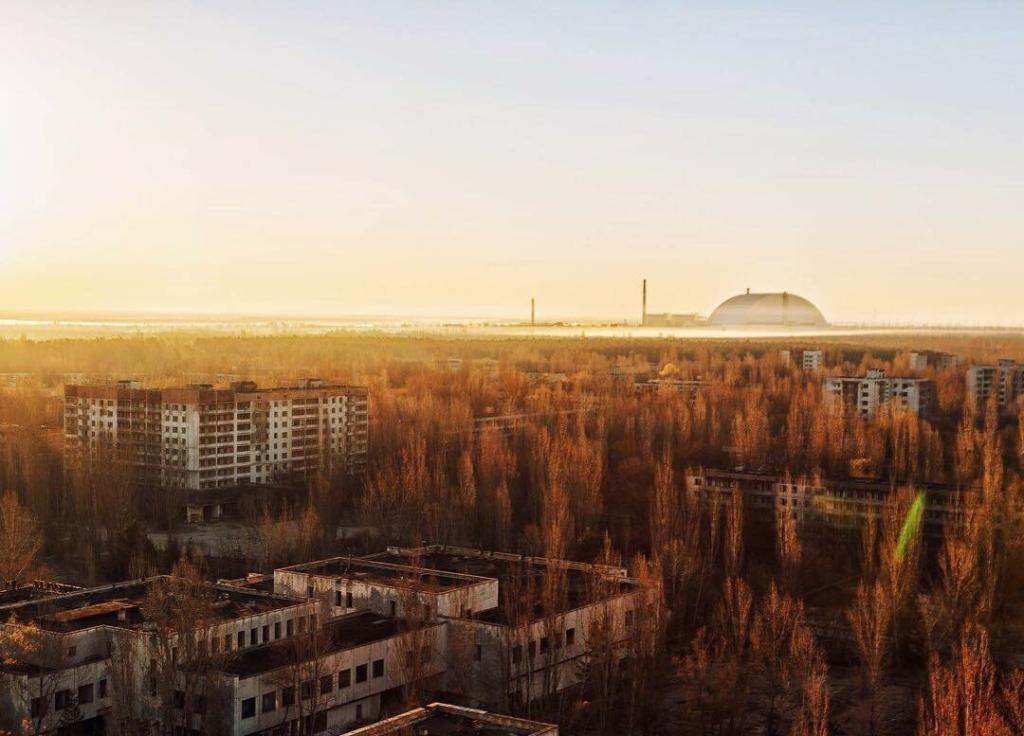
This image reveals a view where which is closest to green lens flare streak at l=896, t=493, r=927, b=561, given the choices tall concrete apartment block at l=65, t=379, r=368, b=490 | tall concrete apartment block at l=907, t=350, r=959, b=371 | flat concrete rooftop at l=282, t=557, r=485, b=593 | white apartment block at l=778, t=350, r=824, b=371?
flat concrete rooftop at l=282, t=557, r=485, b=593

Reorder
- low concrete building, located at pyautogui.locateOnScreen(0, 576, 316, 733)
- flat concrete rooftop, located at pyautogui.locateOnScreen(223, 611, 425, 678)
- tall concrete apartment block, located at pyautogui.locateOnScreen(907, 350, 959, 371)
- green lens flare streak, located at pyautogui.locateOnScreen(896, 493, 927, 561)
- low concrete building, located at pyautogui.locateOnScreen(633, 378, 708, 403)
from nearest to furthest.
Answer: low concrete building, located at pyautogui.locateOnScreen(0, 576, 316, 733)
flat concrete rooftop, located at pyautogui.locateOnScreen(223, 611, 425, 678)
green lens flare streak, located at pyautogui.locateOnScreen(896, 493, 927, 561)
low concrete building, located at pyautogui.locateOnScreen(633, 378, 708, 403)
tall concrete apartment block, located at pyautogui.locateOnScreen(907, 350, 959, 371)

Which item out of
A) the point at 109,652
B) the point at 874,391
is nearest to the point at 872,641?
the point at 109,652

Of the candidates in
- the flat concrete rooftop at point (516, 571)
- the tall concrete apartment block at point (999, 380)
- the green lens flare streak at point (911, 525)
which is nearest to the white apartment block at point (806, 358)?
the tall concrete apartment block at point (999, 380)

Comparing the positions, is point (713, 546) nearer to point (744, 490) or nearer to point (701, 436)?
point (744, 490)

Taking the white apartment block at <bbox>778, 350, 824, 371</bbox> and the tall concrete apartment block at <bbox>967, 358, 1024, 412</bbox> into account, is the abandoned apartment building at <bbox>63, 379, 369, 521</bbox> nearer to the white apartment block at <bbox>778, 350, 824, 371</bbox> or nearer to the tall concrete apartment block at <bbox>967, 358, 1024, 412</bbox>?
the tall concrete apartment block at <bbox>967, 358, 1024, 412</bbox>

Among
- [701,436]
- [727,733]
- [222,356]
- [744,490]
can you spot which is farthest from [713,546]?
[222,356]

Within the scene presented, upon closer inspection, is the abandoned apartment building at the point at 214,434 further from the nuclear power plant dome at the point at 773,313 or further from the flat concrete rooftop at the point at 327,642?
the nuclear power plant dome at the point at 773,313
